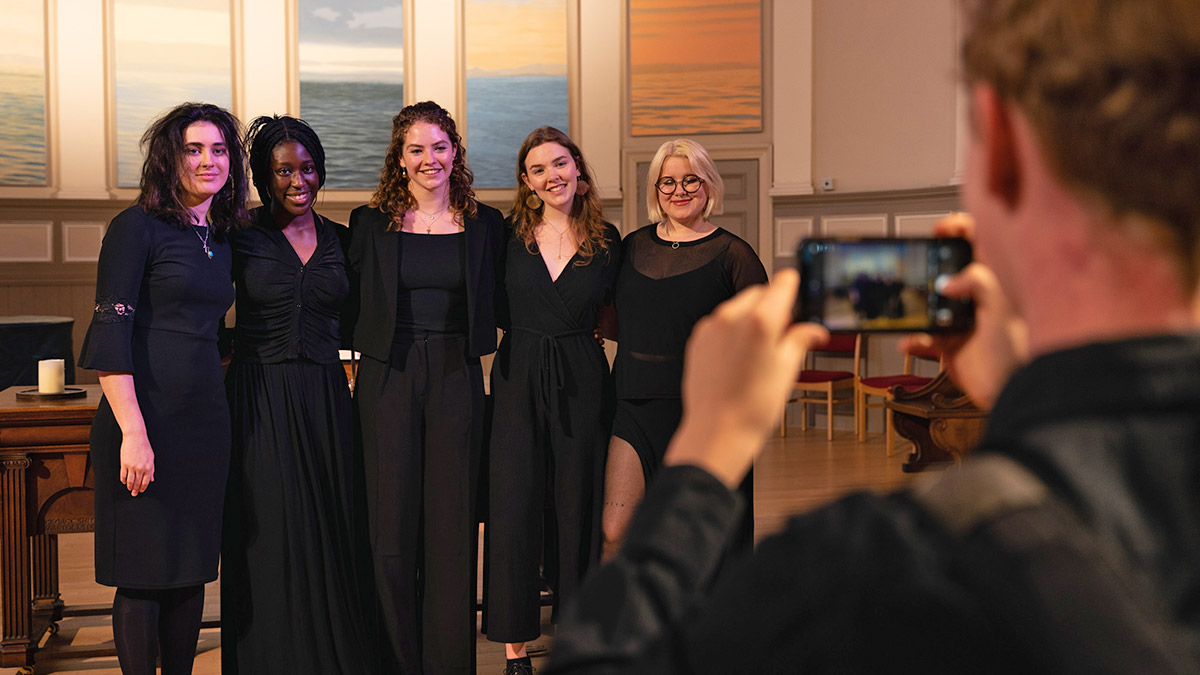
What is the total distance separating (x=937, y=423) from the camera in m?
3.76

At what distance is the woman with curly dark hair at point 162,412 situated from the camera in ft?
8.90

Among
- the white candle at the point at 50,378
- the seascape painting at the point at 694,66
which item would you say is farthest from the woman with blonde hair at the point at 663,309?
the seascape painting at the point at 694,66

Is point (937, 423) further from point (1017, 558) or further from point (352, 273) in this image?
point (1017, 558)

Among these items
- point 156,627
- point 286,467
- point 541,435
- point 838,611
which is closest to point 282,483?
point 286,467

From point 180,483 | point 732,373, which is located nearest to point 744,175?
point 180,483

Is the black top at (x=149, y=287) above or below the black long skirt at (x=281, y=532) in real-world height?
above

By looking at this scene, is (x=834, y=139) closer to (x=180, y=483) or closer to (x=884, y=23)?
(x=884, y=23)

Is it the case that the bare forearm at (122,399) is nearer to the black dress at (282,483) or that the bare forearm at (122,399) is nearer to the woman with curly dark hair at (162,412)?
the woman with curly dark hair at (162,412)

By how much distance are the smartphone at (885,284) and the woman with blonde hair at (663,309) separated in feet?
7.72

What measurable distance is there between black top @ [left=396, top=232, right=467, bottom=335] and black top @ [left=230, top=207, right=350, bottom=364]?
0.20 m

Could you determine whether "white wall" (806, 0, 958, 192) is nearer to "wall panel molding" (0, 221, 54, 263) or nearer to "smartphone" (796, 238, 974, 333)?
"wall panel molding" (0, 221, 54, 263)

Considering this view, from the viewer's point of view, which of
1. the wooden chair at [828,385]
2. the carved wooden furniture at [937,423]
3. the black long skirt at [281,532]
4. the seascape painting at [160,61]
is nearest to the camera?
the black long skirt at [281,532]

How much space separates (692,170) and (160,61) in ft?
20.7

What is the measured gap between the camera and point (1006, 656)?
0.47 metres
